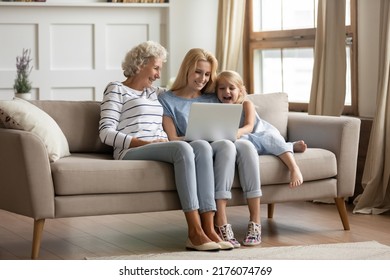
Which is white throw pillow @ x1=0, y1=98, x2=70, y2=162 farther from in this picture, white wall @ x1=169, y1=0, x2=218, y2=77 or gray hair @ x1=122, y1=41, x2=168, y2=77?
white wall @ x1=169, y1=0, x2=218, y2=77

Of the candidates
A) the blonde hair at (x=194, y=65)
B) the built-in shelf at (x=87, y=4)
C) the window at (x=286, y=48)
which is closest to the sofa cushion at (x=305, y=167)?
the blonde hair at (x=194, y=65)

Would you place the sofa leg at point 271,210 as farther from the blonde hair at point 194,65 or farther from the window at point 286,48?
the window at point 286,48

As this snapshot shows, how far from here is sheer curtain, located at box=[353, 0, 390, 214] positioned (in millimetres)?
5145

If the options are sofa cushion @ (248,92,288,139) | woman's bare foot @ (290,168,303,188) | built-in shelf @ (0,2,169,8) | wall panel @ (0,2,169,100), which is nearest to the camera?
woman's bare foot @ (290,168,303,188)

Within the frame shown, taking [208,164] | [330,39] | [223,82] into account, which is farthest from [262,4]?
[208,164]

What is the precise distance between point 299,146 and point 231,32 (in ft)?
7.90

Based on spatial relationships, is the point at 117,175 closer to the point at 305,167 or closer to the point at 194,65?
the point at 194,65

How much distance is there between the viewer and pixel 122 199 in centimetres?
406

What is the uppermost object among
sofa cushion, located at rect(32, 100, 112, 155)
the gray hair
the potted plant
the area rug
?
the gray hair

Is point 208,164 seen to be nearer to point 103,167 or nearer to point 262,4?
point 103,167

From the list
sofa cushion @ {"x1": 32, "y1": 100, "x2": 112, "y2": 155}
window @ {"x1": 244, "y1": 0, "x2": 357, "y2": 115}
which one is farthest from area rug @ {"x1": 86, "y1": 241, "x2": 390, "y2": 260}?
window @ {"x1": 244, "y1": 0, "x2": 357, "y2": 115}

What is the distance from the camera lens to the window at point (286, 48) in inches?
229

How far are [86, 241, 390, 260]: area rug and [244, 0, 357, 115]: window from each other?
1814mm

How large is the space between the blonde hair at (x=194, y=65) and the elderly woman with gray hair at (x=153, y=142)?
12 cm
